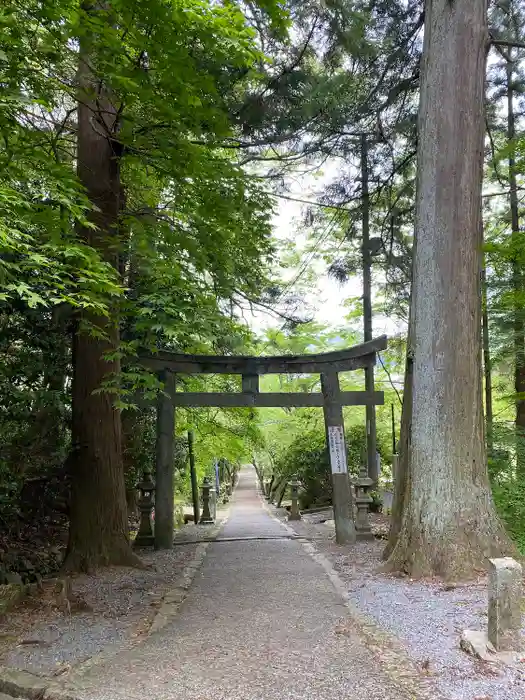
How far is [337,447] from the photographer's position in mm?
8570

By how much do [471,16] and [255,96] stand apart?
2.85 meters

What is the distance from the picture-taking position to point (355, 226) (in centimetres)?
1057

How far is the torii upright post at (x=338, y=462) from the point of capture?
330 inches

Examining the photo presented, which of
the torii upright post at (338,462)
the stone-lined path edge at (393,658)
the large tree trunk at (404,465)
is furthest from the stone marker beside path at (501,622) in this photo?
the torii upright post at (338,462)

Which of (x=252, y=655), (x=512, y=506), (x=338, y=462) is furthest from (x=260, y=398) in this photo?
(x=252, y=655)

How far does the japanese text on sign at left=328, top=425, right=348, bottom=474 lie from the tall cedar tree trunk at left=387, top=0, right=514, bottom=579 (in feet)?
9.33

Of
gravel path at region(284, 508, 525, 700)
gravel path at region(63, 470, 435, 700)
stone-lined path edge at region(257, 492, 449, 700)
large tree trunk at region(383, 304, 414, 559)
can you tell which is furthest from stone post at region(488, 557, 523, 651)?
large tree trunk at region(383, 304, 414, 559)

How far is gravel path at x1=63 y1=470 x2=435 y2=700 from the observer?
2900 mm

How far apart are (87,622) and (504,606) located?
10.5 feet

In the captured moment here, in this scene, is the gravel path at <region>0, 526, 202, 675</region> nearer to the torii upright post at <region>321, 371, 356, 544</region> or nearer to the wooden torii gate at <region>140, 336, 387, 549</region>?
the wooden torii gate at <region>140, 336, 387, 549</region>

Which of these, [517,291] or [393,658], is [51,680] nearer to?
[393,658]

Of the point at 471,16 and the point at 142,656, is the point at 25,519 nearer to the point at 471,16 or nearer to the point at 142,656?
the point at 142,656

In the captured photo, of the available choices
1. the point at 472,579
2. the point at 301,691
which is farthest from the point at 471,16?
the point at 301,691

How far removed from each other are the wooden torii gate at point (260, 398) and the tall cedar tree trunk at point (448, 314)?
281 cm
